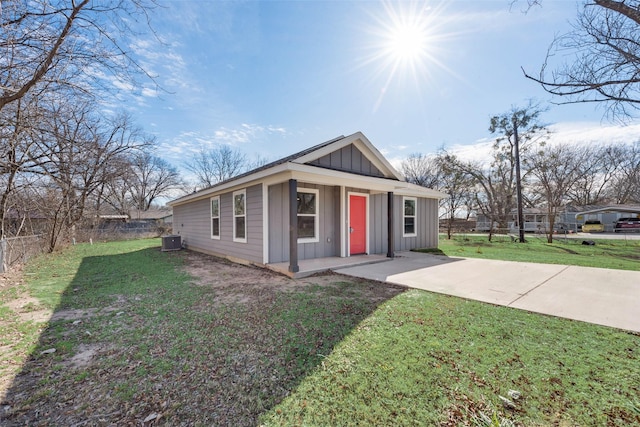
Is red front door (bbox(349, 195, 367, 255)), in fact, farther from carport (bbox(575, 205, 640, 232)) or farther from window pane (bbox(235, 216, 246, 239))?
carport (bbox(575, 205, 640, 232))

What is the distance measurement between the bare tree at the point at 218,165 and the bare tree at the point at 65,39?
101 ft

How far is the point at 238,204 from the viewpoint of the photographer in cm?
793

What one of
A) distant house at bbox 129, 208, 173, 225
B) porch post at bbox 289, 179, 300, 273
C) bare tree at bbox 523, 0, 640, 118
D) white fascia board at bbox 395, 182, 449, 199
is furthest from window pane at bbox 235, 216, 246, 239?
distant house at bbox 129, 208, 173, 225

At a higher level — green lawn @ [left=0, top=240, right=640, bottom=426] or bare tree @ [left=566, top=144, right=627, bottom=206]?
bare tree @ [left=566, top=144, right=627, bottom=206]

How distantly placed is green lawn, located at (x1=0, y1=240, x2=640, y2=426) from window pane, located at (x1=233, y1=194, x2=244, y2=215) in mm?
4013

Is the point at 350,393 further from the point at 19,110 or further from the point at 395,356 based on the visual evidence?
the point at 19,110

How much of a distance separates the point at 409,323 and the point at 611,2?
4036 mm

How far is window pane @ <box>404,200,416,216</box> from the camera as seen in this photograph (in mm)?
10148

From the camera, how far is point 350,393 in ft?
6.32

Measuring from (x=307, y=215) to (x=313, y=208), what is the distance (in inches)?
11.1

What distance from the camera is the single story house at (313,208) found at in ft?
20.5

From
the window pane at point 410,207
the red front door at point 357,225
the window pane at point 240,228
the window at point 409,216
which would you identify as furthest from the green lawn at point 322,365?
the window pane at point 410,207

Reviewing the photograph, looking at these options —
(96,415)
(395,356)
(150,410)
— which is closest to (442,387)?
(395,356)

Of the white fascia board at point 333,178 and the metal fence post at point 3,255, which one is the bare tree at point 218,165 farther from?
the white fascia board at point 333,178
